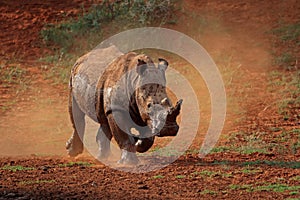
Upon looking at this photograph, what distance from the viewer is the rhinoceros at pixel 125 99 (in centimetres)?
889

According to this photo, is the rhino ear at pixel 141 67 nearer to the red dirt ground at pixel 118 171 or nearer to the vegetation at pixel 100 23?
the red dirt ground at pixel 118 171

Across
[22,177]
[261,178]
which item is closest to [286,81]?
[261,178]

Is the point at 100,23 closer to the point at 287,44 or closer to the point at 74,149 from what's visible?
the point at 287,44

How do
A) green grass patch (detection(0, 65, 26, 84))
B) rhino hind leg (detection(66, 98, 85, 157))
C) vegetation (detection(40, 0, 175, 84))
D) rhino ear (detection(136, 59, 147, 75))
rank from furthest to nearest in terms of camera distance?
vegetation (detection(40, 0, 175, 84)), green grass patch (detection(0, 65, 26, 84)), rhino hind leg (detection(66, 98, 85, 157)), rhino ear (detection(136, 59, 147, 75))

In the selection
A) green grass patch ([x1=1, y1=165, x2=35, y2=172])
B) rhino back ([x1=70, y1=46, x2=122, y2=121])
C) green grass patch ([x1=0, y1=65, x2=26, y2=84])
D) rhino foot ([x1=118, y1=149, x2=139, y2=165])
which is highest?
green grass patch ([x1=0, y1=65, x2=26, y2=84])

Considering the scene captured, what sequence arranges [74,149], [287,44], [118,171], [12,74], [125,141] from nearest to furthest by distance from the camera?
1. [118,171]
2. [125,141]
3. [74,149]
4. [12,74]
5. [287,44]

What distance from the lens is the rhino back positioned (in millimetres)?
10215

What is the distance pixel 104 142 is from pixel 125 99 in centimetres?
119

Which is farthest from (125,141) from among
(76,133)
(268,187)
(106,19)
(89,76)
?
(106,19)

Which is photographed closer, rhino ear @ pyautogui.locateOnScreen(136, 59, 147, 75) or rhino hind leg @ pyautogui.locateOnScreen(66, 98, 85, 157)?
rhino ear @ pyautogui.locateOnScreen(136, 59, 147, 75)

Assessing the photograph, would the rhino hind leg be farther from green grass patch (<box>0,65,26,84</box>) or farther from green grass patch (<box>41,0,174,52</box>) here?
green grass patch (<box>41,0,174,52</box>)

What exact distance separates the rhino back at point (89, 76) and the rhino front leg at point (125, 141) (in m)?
0.65

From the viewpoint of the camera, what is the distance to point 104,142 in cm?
1055

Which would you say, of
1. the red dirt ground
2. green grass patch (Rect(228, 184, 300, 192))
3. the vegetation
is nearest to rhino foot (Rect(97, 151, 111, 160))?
the red dirt ground
